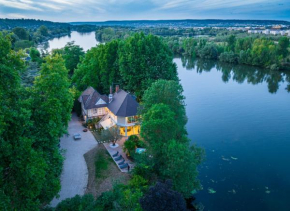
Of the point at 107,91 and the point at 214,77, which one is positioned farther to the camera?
the point at 214,77

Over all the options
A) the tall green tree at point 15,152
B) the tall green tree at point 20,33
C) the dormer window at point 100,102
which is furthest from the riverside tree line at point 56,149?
the tall green tree at point 20,33

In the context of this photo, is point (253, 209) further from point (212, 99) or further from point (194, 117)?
point (212, 99)

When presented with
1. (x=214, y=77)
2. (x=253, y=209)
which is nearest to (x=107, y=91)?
(x=253, y=209)

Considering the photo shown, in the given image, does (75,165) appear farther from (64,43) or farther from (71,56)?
(64,43)

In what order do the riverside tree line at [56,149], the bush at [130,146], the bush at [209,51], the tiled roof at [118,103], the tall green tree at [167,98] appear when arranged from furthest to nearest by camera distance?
the bush at [209,51]
the tiled roof at [118,103]
the bush at [130,146]
the tall green tree at [167,98]
the riverside tree line at [56,149]

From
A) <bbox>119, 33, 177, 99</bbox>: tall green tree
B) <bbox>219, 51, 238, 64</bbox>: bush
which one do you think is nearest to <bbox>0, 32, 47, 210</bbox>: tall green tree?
<bbox>119, 33, 177, 99</bbox>: tall green tree

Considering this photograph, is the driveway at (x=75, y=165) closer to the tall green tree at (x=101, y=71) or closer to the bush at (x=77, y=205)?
the bush at (x=77, y=205)

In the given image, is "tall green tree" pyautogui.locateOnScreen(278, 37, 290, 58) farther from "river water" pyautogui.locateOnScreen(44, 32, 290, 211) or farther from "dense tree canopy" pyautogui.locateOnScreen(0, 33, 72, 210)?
"dense tree canopy" pyautogui.locateOnScreen(0, 33, 72, 210)
